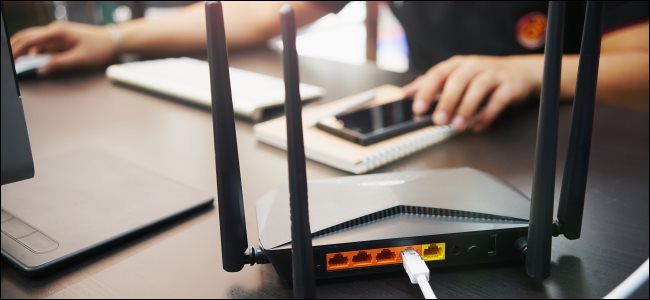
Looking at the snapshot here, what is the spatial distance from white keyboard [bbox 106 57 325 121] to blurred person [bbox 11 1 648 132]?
0.06 meters

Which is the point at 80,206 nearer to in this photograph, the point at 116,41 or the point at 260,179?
the point at 260,179

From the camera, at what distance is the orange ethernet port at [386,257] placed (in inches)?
16.5

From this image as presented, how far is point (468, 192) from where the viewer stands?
0.47m

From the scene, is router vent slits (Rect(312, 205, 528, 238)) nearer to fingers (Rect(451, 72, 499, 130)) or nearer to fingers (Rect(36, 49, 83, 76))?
fingers (Rect(451, 72, 499, 130))

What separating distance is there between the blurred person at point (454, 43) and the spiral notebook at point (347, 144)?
0.15 ft

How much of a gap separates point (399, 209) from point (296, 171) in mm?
145

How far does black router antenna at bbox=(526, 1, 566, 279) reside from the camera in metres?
0.33

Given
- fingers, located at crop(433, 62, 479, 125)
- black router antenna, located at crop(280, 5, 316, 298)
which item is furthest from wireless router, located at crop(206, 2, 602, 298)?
fingers, located at crop(433, 62, 479, 125)

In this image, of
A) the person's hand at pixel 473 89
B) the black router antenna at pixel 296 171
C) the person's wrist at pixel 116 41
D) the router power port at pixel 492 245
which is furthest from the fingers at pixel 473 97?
the person's wrist at pixel 116 41

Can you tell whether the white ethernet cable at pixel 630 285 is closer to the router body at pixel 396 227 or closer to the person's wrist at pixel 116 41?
the router body at pixel 396 227

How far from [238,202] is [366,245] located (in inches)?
3.7

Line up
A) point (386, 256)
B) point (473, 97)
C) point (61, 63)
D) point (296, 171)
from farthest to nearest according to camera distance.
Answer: point (61, 63) → point (473, 97) → point (386, 256) → point (296, 171)

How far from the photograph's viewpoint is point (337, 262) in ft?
1.37

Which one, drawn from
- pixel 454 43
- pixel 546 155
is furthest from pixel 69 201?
pixel 454 43
